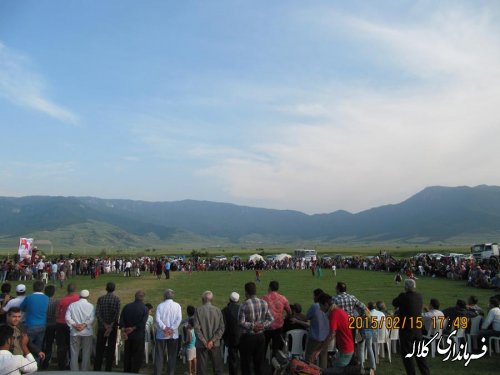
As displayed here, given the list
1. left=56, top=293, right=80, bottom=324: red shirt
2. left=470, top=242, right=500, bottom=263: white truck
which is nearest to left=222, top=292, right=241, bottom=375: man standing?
left=56, top=293, right=80, bottom=324: red shirt

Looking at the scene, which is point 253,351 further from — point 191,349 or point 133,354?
point 133,354

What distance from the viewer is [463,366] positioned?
934 centimetres

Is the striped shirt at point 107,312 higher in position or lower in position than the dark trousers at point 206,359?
higher

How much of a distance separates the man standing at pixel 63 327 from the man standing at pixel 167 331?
5.69 feet

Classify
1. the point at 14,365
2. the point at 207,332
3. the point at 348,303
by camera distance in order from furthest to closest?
the point at 348,303, the point at 207,332, the point at 14,365

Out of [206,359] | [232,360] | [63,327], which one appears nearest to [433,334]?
[232,360]

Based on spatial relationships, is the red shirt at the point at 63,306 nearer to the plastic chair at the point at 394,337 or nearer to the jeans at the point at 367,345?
the jeans at the point at 367,345

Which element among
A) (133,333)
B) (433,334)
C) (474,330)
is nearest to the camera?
(133,333)

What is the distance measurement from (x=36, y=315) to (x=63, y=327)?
58 cm

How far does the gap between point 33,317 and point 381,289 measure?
21168 millimetres

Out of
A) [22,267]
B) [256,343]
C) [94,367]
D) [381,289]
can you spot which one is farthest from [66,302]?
[22,267]

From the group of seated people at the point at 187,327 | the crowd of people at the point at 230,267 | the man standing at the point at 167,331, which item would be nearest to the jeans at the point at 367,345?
the group of seated people at the point at 187,327

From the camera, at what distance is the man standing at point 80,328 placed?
27.6ft

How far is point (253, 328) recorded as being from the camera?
755 cm
